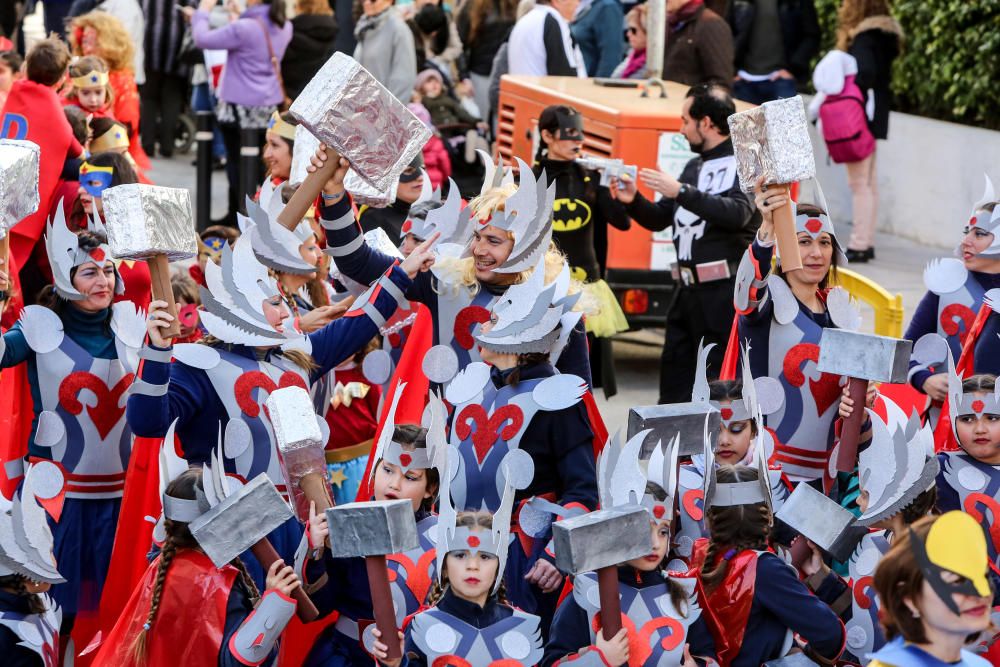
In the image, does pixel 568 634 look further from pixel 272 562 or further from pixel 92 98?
pixel 92 98

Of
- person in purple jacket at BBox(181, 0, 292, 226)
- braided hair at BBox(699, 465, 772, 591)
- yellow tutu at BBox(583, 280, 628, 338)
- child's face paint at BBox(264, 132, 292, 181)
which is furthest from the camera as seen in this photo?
person in purple jacket at BBox(181, 0, 292, 226)

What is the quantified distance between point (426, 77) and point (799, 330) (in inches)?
266

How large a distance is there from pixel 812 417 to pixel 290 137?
260 centimetres

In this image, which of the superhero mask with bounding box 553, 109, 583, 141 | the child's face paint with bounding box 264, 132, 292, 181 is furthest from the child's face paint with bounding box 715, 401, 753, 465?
the superhero mask with bounding box 553, 109, 583, 141

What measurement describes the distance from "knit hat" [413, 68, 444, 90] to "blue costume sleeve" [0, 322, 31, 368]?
267 inches

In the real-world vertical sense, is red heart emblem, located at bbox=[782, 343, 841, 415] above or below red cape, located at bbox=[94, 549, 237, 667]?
above

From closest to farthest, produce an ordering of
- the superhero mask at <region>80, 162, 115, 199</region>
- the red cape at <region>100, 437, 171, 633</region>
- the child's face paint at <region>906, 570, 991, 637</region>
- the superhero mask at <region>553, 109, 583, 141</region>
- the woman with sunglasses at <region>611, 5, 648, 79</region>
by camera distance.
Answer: the child's face paint at <region>906, 570, 991, 637</region> → the red cape at <region>100, 437, 171, 633</region> → the superhero mask at <region>80, 162, 115, 199</region> → the superhero mask at <region>553, 109, 583, 141</region> → the woman with sunglasses at <region>611, 5, 648, 79</region>

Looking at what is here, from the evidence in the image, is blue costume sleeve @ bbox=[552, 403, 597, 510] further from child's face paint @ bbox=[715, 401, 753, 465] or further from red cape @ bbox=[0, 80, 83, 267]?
red cape @ bbox=[0, 80, 83, 267]

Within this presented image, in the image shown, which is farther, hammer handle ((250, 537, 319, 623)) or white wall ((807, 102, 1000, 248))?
white wall ((807, 102, 1000, 248))

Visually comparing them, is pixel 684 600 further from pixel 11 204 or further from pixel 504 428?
pixel 11 204

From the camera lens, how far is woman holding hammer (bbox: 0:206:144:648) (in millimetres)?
5195

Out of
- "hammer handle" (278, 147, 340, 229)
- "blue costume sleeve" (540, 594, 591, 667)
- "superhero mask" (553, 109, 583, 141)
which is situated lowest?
"blue costume sleeve" (540, 594, 591, 667)

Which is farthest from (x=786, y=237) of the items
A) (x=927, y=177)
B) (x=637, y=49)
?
(x=927, y=177)

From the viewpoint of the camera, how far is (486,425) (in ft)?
15.3
